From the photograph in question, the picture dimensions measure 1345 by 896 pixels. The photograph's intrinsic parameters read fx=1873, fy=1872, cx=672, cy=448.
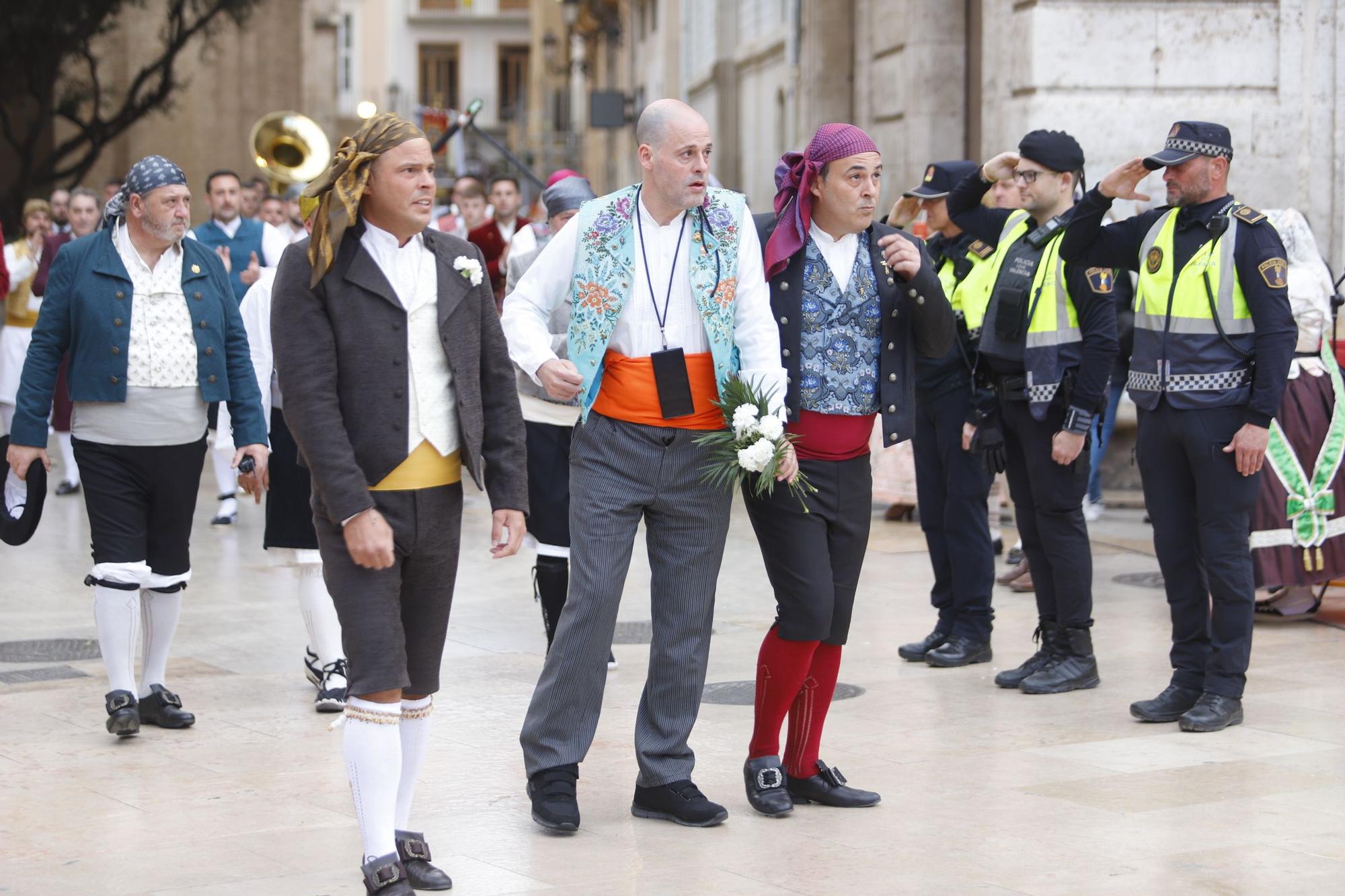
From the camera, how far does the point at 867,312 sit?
581 cm

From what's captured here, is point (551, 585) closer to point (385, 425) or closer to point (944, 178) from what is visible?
point (944, 178)

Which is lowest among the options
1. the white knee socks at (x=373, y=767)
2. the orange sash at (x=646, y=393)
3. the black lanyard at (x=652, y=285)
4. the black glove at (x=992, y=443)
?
the white knee socks at (x=373, y=767)

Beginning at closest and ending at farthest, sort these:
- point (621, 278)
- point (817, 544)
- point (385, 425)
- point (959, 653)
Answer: point (385, 425)
point (621, 278)
point (817, 544)
point (959, 653)

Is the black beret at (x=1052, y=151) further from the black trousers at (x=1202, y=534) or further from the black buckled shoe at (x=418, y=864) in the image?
the black buckled shoe at (x=418, y=864)

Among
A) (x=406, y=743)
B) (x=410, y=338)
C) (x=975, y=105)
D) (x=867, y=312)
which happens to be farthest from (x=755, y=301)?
(x=975, y=105)

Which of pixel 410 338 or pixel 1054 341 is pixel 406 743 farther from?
pixel 1054 341

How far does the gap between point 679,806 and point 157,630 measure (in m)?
2.55

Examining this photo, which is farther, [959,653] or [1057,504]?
[959,653]

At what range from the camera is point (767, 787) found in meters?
5.71

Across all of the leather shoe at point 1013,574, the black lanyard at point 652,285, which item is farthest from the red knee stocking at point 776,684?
the leather shoe at point 1013,574

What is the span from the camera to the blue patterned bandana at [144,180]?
6.81m

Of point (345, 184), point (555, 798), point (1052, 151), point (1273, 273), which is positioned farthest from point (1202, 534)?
point (345, 184)

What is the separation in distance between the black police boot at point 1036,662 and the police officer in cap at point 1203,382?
2.23 ft

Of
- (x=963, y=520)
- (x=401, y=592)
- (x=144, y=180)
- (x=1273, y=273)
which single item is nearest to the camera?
(x=401, y=592)
